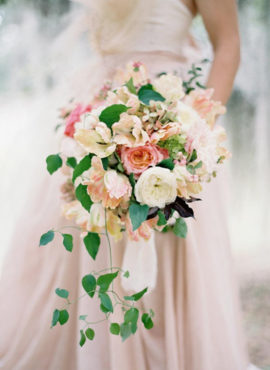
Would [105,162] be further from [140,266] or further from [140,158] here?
[140,266]

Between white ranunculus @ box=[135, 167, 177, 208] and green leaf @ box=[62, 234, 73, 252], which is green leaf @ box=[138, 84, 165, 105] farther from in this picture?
green leaf @ box=[62, 234, 73, 252]

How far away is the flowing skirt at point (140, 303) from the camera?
970 mm

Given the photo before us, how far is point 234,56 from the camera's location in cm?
106

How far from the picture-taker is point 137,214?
66 cm

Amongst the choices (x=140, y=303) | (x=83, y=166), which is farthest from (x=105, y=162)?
(x=140, y=303)

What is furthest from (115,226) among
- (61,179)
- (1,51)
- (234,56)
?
(1,51)

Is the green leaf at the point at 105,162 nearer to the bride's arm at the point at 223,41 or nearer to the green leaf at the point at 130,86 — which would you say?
the green leaf at the point at 130,86

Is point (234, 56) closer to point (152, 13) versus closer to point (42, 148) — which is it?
point (152, 13)

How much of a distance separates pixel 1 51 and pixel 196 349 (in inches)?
56.7

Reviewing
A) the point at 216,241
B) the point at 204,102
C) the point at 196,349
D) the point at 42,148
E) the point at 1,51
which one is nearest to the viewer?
the point at 204,102

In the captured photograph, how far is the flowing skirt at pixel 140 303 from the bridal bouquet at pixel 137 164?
0.24 m

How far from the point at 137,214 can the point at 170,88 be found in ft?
0.89

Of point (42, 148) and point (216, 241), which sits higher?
point (42, 148)

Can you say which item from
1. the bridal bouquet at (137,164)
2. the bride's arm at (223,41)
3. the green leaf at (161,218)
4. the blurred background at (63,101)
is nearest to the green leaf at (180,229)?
the bridal bouquet at (137,164)
